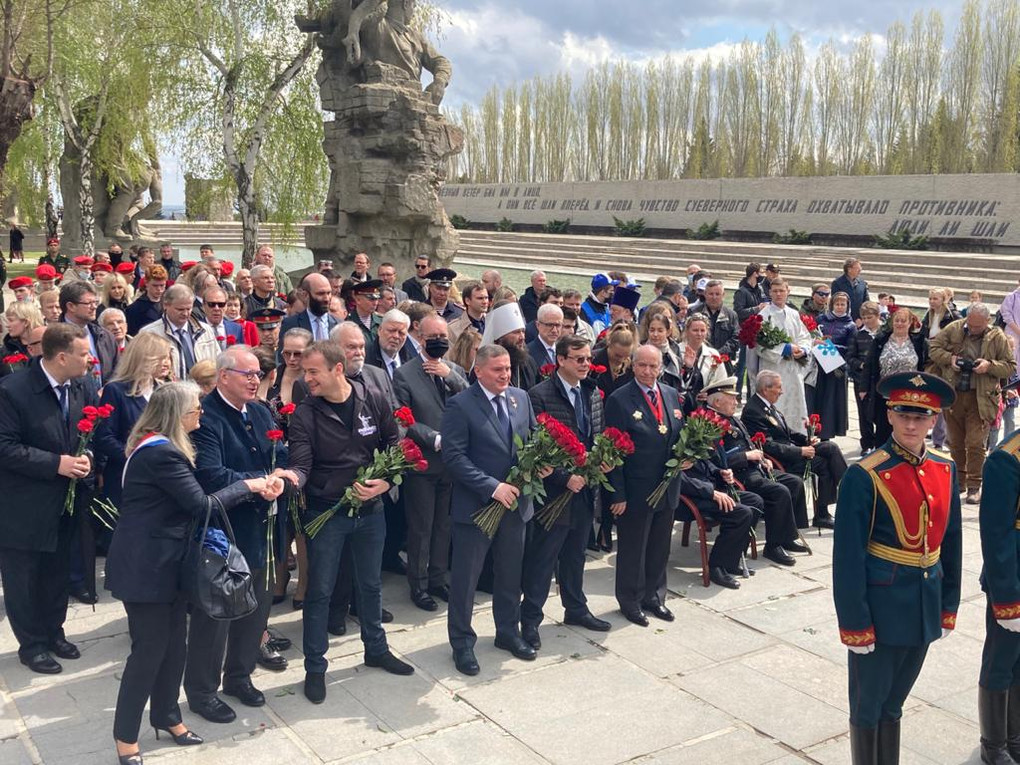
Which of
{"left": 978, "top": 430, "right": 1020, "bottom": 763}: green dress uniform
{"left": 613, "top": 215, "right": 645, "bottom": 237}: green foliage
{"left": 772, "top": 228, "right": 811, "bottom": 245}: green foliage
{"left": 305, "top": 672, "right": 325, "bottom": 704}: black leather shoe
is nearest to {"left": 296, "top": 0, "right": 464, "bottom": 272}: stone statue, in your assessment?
{"left": 305, "top": 672, "right": 325, "bottom": 704}: black leather shoe

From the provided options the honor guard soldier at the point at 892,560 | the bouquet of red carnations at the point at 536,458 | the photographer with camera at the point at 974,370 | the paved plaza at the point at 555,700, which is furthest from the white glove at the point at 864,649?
the photographer with camera at the point at 974,370

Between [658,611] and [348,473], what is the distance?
2.43 meters


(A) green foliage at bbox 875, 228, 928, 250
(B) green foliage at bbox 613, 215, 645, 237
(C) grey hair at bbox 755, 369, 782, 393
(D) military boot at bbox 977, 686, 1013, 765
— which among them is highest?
(B) green foliage at bbox 613, 215, 645, 237

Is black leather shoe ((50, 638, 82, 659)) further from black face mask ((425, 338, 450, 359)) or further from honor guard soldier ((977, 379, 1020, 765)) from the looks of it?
honor guard soldier ((977, 379, 1020, 765))

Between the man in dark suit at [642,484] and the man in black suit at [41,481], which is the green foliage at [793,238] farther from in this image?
the man in black suit at [41,481]

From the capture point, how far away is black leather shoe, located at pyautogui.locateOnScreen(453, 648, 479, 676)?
222 inches

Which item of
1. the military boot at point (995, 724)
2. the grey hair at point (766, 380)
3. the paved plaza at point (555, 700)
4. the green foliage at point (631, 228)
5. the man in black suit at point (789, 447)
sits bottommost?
the paved plaza at point (555, 700)

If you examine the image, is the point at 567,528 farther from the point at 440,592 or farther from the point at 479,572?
the point at 440,592

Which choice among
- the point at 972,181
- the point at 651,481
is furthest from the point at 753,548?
the point at 972,181

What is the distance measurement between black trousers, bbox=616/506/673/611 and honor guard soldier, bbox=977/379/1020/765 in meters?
2.28

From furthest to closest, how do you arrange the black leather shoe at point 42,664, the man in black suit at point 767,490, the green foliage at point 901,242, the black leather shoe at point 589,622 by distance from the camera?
the green foliage at point 901,242
the man in black suit at point 767,490
the black leather shoe at point 589,622
the black leather shoe at point 42,664

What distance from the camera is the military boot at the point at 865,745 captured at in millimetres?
4215

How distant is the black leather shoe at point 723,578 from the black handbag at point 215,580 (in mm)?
3819

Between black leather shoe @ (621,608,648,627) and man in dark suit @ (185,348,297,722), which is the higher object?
man in dark suit @ (185,348,297,722)
